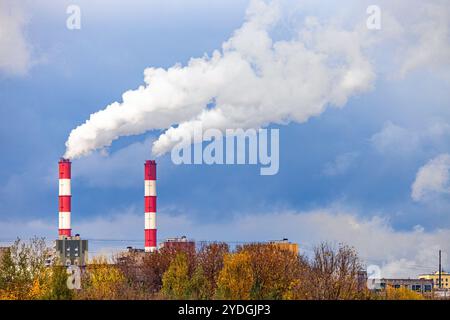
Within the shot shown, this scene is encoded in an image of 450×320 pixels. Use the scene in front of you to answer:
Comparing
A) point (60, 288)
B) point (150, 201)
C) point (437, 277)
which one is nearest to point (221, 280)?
point (60, 288)

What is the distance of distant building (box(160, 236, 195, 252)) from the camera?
58.3 meters

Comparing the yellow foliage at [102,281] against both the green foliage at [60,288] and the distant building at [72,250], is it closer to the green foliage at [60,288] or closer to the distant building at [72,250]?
the distant building at [72,250]

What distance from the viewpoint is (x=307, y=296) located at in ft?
113

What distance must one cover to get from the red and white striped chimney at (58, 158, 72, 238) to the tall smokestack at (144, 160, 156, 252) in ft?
13.5

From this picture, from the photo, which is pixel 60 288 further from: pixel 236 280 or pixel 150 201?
pixel 150 201

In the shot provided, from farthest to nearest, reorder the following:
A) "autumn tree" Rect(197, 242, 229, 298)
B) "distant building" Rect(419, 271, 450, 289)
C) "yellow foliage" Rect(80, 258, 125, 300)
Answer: "distant building" Rect(419, 271, 450, 289) < "autumn tree" Rect(197, 242, 229, 298) < "yellow foliage" Rect(80, 258, 125, 300)

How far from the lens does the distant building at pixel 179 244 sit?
58319 mm

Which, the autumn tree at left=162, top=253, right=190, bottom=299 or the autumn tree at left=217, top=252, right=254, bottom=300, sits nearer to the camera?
the autumn tree at left=217, top=252, right=254, bottom=300

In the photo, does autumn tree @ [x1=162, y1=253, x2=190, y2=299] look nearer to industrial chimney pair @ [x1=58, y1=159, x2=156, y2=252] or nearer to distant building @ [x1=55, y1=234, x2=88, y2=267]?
industrial chimney pair @ [x1=58, y1=159, x2=156, y2=252]

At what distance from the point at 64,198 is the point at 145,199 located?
429 centimetres

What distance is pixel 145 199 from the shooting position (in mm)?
59125

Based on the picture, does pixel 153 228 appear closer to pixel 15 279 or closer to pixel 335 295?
pixel 15 279

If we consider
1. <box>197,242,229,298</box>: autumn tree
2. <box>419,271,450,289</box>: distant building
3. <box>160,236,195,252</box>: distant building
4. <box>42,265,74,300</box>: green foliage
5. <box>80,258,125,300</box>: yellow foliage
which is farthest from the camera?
<box>419,271,450,289</box>: distant building

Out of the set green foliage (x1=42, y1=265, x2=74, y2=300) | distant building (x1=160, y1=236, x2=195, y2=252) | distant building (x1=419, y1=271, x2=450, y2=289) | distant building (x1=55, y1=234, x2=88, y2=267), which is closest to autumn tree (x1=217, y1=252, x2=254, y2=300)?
green foliage (x1=42, y1=265, x2=74, y2=300)
